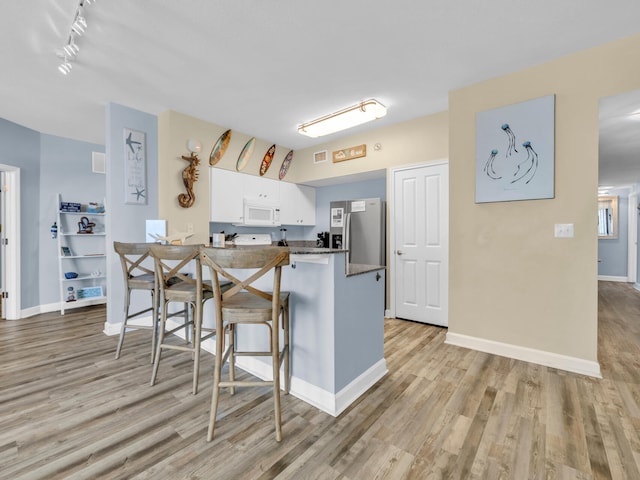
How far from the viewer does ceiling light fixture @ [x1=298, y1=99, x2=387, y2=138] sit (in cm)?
313

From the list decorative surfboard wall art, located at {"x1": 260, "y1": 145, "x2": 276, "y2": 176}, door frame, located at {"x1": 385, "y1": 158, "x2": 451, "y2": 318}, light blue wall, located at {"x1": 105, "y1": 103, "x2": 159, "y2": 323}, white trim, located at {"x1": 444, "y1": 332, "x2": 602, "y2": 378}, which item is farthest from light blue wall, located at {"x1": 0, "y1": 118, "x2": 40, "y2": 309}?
white trim, located at {"x1": 444, "y1": 332, "x2": 602, "y2": 378}

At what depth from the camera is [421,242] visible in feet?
11.9

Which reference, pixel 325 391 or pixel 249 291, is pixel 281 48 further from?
pixel 325 391

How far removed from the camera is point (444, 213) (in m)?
3.46

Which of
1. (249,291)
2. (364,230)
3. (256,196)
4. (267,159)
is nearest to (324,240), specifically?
(364,230)

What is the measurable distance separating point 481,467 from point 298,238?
441cm

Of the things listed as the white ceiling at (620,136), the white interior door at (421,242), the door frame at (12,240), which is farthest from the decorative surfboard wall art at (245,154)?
the white ceiling at (620,136)

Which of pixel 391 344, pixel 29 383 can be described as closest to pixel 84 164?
pixel 29 383

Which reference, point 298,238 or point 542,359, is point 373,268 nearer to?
point 542,359

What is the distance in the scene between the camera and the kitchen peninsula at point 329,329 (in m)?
1.81

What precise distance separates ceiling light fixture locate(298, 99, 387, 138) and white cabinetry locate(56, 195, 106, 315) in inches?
143

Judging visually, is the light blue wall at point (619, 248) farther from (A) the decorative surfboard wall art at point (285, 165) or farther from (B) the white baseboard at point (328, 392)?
(B) the white baseboard at point (328, 392)

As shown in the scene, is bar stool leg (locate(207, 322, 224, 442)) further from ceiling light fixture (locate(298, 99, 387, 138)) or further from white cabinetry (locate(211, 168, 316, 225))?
ceiling light fixture (locate(298, 99, 387, 138))

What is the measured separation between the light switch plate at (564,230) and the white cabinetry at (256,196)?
11.6 ft
